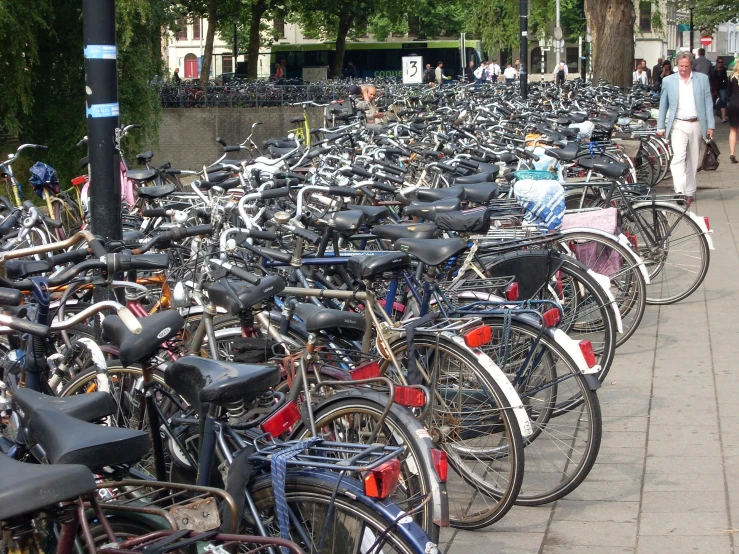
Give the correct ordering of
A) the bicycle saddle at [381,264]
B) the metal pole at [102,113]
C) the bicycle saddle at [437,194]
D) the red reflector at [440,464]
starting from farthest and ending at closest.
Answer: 1. the bicycle saddle at [437,194]
2. the metal pole at [102,113]
3. the bicycle saddle at [381,264]
4. the red reflector at [440,464]

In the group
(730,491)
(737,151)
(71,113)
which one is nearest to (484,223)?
(730,491)

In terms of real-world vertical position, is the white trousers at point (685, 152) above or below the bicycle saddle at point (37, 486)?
Answer: above

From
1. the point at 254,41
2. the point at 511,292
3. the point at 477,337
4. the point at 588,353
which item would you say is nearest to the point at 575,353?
the point at 588,353

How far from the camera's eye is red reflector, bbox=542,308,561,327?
14.6 feet

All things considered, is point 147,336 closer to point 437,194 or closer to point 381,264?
point 381,264

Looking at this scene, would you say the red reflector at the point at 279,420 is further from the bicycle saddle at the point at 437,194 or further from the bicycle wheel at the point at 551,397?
the bicycle saddle at the point at 437,194

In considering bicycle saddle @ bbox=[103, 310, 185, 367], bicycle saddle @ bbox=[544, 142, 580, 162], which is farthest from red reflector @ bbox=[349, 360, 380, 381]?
bicycle saddle @ bbox=[544, 142, 580, 162]

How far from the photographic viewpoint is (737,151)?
2039 centimetres

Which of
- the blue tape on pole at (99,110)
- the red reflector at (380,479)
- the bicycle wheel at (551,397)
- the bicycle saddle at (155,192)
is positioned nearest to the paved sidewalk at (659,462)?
the bicycle wheel at (551,397)

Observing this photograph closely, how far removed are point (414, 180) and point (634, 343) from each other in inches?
97.8

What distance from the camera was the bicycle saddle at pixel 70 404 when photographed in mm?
2574

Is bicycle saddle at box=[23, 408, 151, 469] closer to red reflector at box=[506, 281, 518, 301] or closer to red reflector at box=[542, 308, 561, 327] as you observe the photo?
red reflector at box=[542, 308, 561, 327]

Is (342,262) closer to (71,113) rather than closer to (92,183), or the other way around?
(92,183)

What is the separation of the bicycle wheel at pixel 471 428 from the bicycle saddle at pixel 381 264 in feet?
0.96
